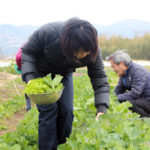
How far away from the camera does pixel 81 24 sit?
204 cm

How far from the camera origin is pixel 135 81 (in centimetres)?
395

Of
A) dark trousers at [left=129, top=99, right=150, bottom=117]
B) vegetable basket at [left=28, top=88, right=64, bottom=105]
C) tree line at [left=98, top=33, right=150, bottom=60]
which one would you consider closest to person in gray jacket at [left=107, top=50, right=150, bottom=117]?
dark trousers at [left=129, top=99, right=150, bottom=117]

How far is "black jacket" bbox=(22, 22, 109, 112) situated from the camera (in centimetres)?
236

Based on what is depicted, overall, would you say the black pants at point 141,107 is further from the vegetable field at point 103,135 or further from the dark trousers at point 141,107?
the vegetable field at point 103,135

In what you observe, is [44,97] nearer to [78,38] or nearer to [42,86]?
[42,86]

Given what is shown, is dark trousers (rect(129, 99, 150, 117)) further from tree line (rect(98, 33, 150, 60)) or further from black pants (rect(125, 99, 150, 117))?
tree line (rect(98, 33, 150, 60))

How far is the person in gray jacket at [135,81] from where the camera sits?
3.89m

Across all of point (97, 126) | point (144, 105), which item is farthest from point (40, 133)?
point (144, 105)

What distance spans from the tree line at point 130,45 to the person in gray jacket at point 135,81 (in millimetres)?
30261

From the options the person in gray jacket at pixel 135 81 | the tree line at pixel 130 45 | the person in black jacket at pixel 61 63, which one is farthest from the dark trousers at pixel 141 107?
the tree line at pixel 130 45

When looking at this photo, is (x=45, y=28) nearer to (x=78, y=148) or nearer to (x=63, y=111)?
(x=63, y=111)

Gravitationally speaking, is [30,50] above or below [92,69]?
above

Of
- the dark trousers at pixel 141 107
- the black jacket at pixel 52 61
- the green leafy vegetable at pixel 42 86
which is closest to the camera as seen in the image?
the green leafy vegetable at pixel 42 86

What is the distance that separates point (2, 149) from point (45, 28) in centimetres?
126
